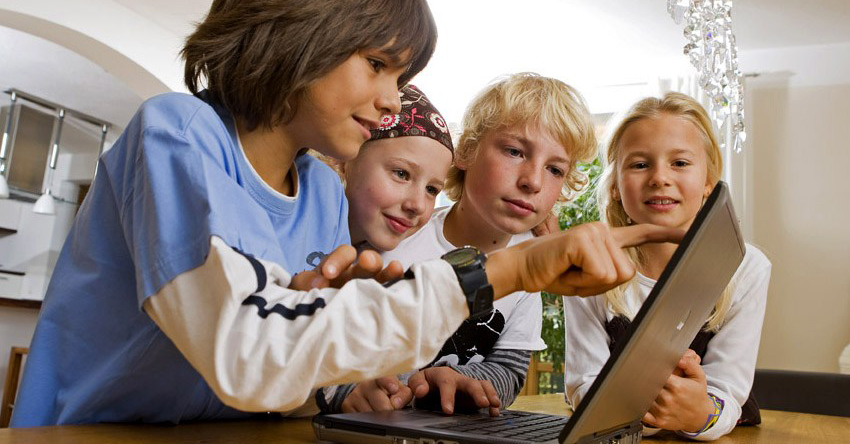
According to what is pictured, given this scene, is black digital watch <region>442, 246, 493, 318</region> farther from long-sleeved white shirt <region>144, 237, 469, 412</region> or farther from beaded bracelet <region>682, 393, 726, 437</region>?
beaded bracelet <region>682, 393, 726, 437</region>

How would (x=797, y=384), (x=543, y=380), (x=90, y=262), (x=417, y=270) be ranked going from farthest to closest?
1. (x=543, y=380)
2. (x=797, y=384)
3. (x=90, y=262)
4. (x=417, y=270)

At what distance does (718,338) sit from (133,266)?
36.0 inches

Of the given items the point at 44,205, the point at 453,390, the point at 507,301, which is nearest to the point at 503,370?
the point at 507,301

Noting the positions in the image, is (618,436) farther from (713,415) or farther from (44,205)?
(44,205)

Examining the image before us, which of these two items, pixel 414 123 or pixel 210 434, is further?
pixel 414 123

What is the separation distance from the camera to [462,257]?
61 centimetres

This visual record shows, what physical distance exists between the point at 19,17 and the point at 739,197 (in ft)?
13.9

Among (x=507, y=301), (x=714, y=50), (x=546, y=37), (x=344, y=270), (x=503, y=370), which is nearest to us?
(x=344, y=270)

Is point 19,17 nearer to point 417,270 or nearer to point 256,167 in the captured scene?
point 256,167

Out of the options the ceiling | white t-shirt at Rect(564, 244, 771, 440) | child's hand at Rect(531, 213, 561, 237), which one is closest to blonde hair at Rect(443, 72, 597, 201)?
child's hand at Rect(531, 213, 561, 237)

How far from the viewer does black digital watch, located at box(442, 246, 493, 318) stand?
59cm

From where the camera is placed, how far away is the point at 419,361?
603mm

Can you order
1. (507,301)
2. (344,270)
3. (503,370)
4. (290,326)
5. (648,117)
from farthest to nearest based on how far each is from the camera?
(648,117), (507,301), (503,370), (344,270), (290,326)

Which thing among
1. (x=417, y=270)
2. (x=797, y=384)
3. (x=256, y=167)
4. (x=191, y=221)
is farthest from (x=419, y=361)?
(x=797, y=384)
